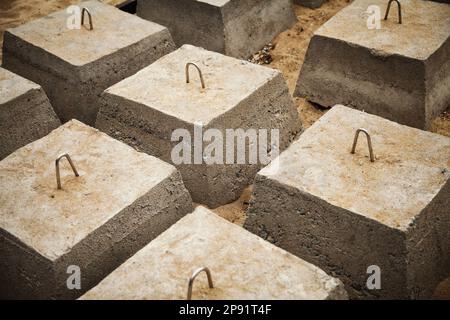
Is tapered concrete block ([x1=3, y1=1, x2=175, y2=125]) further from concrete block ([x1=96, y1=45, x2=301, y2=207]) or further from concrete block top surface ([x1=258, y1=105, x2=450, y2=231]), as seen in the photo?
concrete block top surface ([x1=258, y1=105, x2=450, y2=231])

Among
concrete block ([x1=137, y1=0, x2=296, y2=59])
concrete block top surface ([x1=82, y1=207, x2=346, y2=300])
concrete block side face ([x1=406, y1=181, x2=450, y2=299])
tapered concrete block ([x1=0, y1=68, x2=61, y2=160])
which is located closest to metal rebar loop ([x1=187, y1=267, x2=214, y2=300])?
concrete block top surface ([x1=82, y1=207, x2=346, y2=300])

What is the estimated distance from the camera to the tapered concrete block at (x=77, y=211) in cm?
283

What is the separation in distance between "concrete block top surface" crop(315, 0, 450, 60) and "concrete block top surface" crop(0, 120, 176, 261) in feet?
6.52

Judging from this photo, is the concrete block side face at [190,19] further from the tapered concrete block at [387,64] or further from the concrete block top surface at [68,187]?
the concrete block top surface at [68,187]

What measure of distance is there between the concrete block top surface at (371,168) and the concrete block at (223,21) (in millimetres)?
A: 1904

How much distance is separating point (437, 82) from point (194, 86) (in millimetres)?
1835

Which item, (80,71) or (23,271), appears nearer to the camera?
(23,271)

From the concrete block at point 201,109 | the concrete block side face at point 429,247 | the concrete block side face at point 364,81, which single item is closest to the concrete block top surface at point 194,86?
the concrete block at point 201,109

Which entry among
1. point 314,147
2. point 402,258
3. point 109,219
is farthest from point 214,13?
point 402,258

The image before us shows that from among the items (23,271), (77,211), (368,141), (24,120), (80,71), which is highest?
(368,141)

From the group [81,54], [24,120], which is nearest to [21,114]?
[24,120]

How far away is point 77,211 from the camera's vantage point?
117 inches

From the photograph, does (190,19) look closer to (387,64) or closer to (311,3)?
(311,3)
